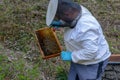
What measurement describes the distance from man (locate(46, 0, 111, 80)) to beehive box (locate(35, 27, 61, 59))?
0.48m

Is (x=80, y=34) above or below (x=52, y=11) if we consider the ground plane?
below

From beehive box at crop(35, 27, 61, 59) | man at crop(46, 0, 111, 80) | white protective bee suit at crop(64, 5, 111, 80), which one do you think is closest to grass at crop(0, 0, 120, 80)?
beehive box at crop(35, 27, 61, 59)

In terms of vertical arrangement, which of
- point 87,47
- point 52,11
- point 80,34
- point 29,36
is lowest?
point 29,36

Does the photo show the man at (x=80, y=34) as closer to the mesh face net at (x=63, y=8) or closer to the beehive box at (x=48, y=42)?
the mesh face net at (x=63, y=8)

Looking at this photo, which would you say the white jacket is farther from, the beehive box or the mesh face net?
the beehive box

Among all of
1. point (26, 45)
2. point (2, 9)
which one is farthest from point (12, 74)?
point (2, 9)

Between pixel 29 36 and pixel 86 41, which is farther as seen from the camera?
pixel 29 36

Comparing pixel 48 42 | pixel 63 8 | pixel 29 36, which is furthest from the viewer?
pixel 29 36

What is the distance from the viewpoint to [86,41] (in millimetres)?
3871

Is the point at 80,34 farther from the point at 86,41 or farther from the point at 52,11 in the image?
the point at 52,11

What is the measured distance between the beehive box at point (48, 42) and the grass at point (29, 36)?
0.36 metres

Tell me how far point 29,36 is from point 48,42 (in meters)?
0.93

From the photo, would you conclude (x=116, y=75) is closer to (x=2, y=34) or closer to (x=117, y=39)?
(x=117, y=39)

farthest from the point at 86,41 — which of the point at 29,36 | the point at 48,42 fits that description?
the point at 29,36
